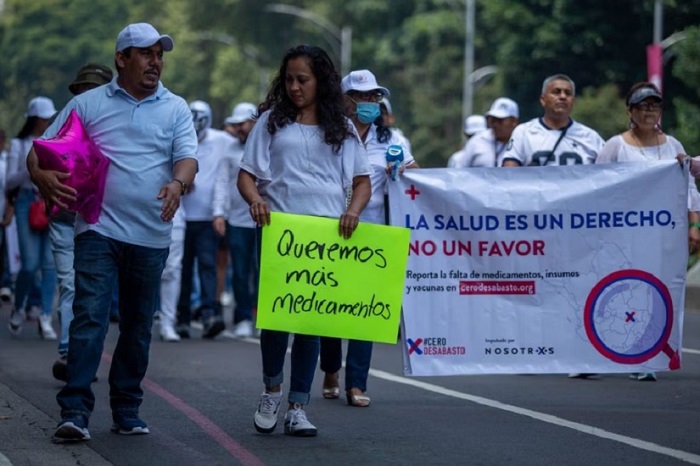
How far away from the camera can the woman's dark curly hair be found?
322 inches

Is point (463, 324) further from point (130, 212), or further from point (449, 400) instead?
point (130, 212)

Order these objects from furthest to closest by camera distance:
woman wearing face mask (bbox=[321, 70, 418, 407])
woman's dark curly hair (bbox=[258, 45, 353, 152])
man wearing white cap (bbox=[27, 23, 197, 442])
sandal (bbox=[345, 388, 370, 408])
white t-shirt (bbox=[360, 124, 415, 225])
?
white t-shirt (bbox=[360, 124, 415, 225]) → woman wearing face mask (bbox=[321, 70, 418, 407]) → sandal (bbox=[345, 388, 370, 408]) → woman's dark curly hair (bbox=[258, 45, 353, 152]) → man wearing white cap (bbox=[27, 23, 197, 442])

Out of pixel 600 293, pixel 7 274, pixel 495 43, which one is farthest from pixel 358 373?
pixel 495 43

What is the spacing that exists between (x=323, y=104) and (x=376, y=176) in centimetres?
170

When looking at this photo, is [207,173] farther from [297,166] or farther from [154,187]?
[154,187]

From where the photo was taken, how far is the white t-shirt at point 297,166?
324 inches

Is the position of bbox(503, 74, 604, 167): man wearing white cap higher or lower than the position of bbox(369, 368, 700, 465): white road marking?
higher

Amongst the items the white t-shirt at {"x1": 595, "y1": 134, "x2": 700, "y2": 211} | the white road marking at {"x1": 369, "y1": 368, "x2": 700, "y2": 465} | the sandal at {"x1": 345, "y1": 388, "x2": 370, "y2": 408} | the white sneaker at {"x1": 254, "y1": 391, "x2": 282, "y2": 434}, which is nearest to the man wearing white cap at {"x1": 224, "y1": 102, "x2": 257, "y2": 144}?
the white road marking at {"x1": 369, "y1": 368, "x2": 700, "y2": 465}

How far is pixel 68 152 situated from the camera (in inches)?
305

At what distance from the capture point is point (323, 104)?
824 cm

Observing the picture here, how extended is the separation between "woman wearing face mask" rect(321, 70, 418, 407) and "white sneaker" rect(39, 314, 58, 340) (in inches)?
195

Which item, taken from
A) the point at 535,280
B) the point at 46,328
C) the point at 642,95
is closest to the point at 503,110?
the point at 642,95

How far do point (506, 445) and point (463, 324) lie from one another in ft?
5.68

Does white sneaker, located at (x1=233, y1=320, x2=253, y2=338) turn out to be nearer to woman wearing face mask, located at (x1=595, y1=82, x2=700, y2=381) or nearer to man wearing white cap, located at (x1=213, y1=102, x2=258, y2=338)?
man wearing white cap, located at (x1=213, y1=102, x2=258, y2=338)
